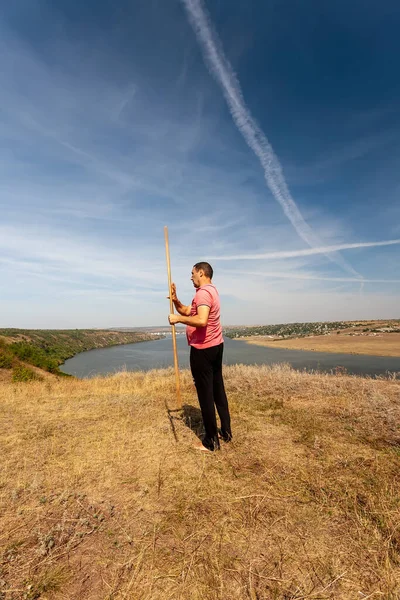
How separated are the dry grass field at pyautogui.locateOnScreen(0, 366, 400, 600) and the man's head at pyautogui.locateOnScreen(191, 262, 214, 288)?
242 cm

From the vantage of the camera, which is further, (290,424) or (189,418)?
(189,418)

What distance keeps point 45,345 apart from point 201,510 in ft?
206

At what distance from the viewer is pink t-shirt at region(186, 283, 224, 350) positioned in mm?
3799

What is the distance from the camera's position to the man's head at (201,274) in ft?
13.4

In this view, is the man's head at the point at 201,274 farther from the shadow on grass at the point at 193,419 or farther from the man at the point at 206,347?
the shadow on grass at the point at 193,419

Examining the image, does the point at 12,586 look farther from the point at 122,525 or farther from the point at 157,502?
the point at 157,502

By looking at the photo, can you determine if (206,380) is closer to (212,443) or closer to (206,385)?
(206,385)

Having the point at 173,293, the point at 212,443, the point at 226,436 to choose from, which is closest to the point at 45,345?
the point at 173,293

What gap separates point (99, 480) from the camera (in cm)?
318

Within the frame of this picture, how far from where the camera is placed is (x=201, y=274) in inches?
161

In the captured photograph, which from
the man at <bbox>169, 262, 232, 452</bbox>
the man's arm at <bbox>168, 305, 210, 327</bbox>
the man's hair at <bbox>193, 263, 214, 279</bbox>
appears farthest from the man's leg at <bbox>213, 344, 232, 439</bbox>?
the man's hair at <bbox>193, 263, 214, 279</bbox>

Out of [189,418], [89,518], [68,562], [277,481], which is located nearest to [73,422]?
[189,418]

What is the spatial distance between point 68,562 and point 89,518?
20.1 inches

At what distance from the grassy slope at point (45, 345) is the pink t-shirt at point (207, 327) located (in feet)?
50.6
